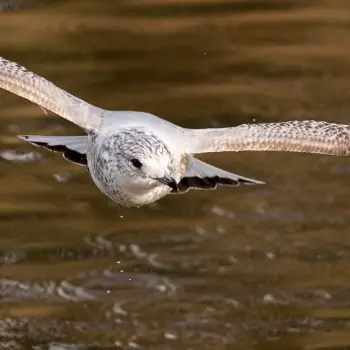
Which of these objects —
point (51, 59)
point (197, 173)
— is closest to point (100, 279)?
point (197, 173)

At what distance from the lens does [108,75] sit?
13.1ft

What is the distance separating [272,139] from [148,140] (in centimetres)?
37

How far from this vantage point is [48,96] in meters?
2.72

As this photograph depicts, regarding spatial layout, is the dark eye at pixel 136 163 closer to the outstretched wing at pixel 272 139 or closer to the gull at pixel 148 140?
the gull at pixel 148 140

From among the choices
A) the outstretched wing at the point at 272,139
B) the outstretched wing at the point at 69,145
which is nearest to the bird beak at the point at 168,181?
the outstretched wing at the point at 272,139

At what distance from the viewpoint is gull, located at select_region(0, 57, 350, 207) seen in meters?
2.56

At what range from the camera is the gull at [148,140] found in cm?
256

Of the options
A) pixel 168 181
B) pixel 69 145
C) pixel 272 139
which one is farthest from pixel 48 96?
pixel 272 139

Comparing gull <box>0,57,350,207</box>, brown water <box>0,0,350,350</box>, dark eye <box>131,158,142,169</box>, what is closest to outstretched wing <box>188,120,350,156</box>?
gull <box>0,57,350,207</box>

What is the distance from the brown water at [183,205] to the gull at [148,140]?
66 centimetres

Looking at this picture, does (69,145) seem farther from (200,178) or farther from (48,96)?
(200,178)

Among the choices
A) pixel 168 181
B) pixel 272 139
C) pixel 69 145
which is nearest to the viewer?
pixel 168 181

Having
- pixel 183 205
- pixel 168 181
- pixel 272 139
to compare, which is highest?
pixel 272 139

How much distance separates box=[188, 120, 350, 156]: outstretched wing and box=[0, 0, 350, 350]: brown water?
797 mm
